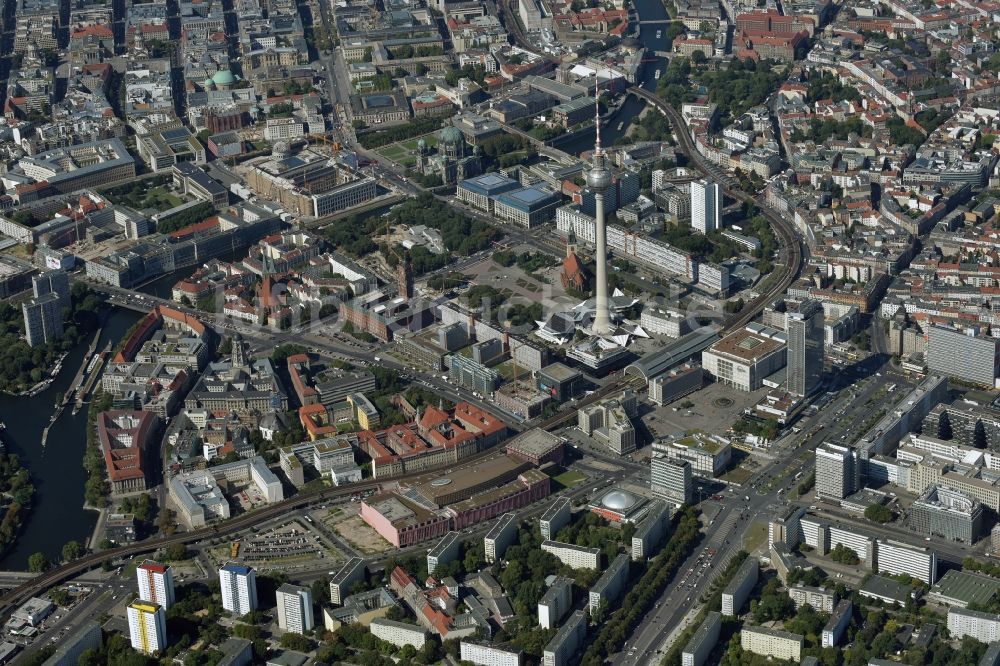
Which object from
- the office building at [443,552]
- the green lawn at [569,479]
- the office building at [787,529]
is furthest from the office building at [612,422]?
the office building at [443,552]

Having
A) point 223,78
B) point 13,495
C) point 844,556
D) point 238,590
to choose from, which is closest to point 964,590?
point 844,556

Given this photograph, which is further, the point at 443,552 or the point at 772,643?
the point at 443,552

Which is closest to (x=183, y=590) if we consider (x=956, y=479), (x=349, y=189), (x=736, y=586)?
(x=736, y=586)

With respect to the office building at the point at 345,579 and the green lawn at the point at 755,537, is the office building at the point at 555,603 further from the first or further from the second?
the green lawn at the point at 755,537

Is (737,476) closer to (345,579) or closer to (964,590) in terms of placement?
(964,590)

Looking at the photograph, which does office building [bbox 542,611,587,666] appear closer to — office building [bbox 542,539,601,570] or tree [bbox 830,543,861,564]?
office building [bbox 542,539,601,570]

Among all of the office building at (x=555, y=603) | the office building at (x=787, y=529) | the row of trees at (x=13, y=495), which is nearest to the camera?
the office building at (x=555, y=603)
